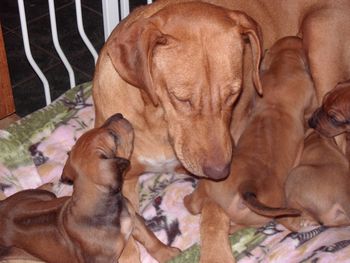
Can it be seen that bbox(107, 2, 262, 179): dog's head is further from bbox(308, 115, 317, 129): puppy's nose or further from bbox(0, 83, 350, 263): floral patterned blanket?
bbox(308, 115, 317, 129): puppy's nose

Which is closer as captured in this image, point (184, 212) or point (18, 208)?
point (18, 208)

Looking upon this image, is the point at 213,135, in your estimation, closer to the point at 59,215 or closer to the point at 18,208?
the point at 59,215

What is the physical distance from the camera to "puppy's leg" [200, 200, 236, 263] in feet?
11.1

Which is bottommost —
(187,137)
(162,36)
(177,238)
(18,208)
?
→ (177,238)

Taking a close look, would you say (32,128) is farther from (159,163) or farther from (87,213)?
(87,213)

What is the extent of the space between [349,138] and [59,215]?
163 centimetres

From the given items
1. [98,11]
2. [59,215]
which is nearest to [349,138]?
[59,215]

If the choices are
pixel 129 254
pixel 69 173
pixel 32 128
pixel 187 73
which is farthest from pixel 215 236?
pixel 32 128

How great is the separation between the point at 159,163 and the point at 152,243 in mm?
443

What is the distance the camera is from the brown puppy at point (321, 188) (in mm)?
3328

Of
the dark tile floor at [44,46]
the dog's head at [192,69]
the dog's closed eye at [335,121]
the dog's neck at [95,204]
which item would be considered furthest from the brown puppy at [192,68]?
the dark tile floor at [44,46]

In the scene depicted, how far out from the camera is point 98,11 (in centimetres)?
592

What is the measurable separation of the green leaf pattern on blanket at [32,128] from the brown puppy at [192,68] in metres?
1.12

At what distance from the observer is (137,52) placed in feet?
9.74
